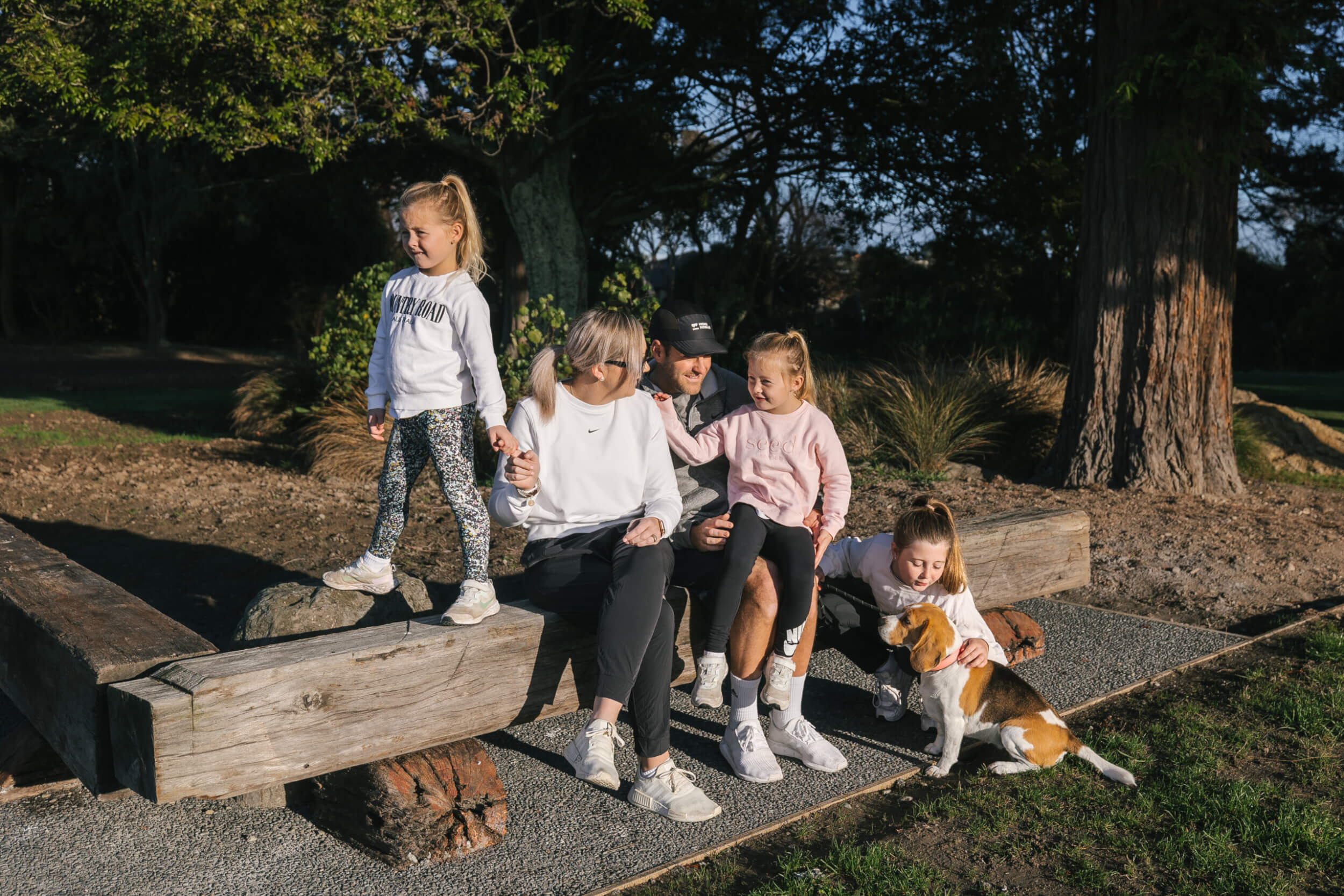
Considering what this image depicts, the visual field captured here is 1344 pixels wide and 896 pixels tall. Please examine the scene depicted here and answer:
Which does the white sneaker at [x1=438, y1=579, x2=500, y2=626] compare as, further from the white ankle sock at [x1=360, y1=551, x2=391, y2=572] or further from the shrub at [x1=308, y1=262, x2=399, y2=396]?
the shrub at [x1=308, y1=262, x2=399, y2=396]

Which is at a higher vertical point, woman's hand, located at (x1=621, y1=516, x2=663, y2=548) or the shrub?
the shrub

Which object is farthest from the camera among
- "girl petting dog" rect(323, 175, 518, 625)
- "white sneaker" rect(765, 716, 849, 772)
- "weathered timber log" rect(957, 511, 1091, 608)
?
"weathered timber log" rect(957, 511, 1091, 608)

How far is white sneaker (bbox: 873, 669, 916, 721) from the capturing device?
3.94 meters

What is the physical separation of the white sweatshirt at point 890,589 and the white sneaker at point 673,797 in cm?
98

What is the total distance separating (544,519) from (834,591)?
1136mm

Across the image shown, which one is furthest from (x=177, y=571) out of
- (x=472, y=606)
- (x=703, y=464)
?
(x=703, y=464)

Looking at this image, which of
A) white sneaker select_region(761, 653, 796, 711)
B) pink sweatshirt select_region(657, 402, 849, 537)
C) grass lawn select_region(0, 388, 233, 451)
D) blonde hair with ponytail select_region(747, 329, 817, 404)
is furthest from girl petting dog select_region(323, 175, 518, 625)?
grass lawn select_region(0, 388, 233, 451)

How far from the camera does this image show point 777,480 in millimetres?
3744

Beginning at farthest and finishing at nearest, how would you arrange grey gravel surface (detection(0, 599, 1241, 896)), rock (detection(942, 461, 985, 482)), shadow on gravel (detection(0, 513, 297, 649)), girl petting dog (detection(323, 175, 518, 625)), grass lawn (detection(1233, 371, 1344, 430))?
1. grass lawn (detection(1233, 371, 1344, 430))
2. rock (detection(942, 461, 985, 482))
3. shadow on gravel (detection(0, 513, 297, 649))
4. girl petting dog (detection(323, 175, 518, 625))
5. grey gravel surface (detection(0, 599, 1241, 896))

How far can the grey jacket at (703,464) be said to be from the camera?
3.95 meters

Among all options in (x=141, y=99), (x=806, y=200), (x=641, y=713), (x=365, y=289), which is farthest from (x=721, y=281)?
(x=641, y=713)

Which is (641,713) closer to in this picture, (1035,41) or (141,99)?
(141,99)

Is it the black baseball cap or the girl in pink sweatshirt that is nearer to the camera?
the girl in pink sweatshirt

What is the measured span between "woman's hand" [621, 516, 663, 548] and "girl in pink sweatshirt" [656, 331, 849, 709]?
A: 28 cm
